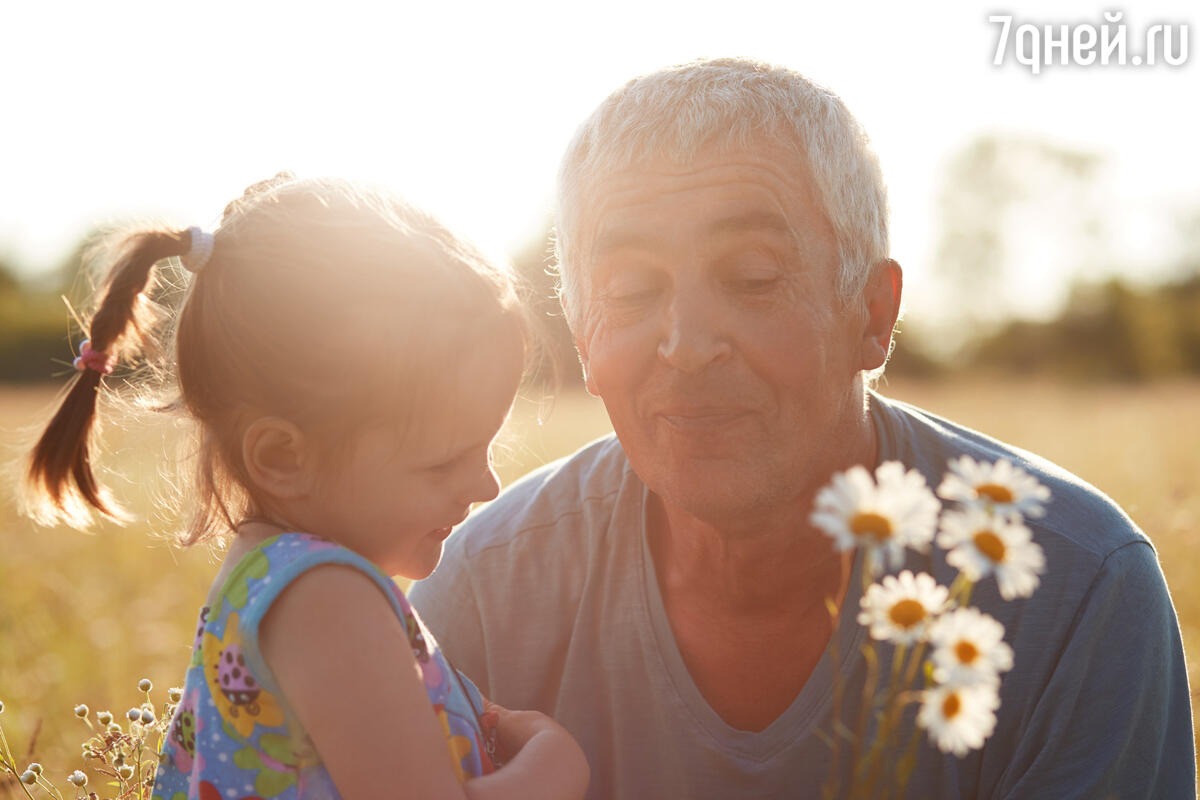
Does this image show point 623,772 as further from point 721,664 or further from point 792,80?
point 792,80

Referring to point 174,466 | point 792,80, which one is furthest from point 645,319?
point 174,466

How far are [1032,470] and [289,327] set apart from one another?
1.74 meters

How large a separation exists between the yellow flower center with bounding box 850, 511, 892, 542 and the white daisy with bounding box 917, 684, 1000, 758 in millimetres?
180

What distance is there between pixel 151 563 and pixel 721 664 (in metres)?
5.39

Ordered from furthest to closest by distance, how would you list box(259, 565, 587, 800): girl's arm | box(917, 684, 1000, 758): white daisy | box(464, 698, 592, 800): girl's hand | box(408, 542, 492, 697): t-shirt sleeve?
1. box(408, 542, 492, 697): t-shirt sleeve
2. box(464, 698, 592, 800): girl's hand
3. box(259, 565, 587, 800): girl's arm
4. box(917, 684, 1000, 758): white daisy

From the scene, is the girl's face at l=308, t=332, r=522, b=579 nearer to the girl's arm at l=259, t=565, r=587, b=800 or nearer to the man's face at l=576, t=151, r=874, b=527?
the girl's arm at l=259, t=565, r=587, b=800

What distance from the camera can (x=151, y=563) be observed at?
704cm

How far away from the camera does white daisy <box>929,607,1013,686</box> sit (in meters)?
1.21

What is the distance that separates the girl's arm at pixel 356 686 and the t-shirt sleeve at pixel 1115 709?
1.30 m

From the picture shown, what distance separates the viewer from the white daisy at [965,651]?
3.99 ft

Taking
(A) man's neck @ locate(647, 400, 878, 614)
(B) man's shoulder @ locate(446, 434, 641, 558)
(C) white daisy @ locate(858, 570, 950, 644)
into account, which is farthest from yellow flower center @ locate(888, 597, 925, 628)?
(B) man's shoulder @ locate(446, 434, 641, 558)

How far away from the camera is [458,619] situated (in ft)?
9.71

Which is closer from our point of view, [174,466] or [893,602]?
[893,602]

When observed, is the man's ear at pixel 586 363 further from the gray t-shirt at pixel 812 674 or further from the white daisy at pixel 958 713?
the white daisy at pixel 958 713
